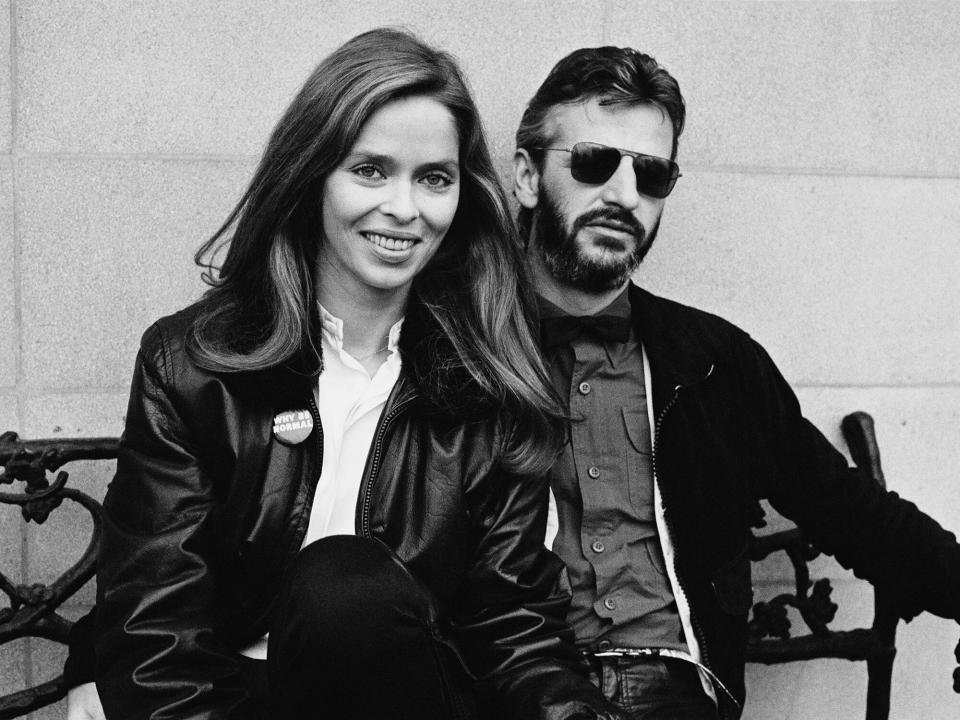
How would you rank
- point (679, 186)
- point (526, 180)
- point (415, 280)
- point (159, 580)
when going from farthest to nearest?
point (679, 186) < point (526, 180) < point (415, 280) < point (159, 580)

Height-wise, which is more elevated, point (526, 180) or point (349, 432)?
point (526, 180)

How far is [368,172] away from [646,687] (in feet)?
4.55

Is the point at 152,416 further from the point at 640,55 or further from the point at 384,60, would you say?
the point at 640,55

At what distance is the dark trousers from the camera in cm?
205

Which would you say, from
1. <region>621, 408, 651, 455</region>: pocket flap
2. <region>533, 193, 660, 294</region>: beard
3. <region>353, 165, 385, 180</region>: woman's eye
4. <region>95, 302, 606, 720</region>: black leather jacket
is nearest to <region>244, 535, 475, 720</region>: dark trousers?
<region>95, 302, 606, 720</region>: black leather jacket

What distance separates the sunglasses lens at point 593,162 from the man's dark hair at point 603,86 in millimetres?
135

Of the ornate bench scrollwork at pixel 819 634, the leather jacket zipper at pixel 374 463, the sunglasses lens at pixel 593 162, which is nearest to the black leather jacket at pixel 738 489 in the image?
the ornate bench scrollwork at pixel 819 634

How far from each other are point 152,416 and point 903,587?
76.8 inches

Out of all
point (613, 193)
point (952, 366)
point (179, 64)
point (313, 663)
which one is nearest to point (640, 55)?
point (613, 193)

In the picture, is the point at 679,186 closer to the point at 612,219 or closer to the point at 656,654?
the point at 612,219

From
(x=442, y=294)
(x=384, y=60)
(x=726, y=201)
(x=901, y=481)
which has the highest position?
(x=384, y=60)

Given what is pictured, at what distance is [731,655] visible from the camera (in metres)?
2.94

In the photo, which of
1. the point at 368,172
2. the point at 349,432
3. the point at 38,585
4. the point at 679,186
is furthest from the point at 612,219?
the point at 38,585

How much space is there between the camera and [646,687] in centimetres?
277
